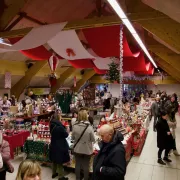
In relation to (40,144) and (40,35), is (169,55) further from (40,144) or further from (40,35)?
(40,144)

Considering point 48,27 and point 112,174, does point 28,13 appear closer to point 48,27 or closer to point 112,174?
point 48,27

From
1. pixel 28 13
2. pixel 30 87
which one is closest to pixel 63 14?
pixel 28 13

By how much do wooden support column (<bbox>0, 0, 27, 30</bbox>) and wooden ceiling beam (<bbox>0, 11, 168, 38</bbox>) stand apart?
27cm

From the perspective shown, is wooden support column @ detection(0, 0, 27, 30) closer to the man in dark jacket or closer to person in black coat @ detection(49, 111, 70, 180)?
person in black coat @ detection(49, 111, 70, 180)

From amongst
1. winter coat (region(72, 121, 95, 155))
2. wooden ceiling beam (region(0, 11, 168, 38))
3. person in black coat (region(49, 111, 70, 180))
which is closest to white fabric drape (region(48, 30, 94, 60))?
wooden ceiling beam (region(0, 11, 168, 38))

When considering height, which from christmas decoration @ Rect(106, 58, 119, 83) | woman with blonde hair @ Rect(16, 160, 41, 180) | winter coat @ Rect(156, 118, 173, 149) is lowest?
winter coat @ Rect(156, 118, 173, 149)

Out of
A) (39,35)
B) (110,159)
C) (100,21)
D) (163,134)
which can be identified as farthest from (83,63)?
(110,159)

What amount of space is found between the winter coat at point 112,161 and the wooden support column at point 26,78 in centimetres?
1043

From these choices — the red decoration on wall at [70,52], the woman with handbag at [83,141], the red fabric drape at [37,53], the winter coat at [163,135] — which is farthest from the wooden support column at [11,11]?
the winter coat at [163,135]

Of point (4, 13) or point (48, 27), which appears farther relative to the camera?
point (4, 13)

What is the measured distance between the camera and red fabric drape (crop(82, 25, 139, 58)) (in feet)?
16.9

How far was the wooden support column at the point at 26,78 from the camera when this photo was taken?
12.6 meters

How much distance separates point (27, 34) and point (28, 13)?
6.19 feet

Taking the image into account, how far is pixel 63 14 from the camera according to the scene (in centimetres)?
729
